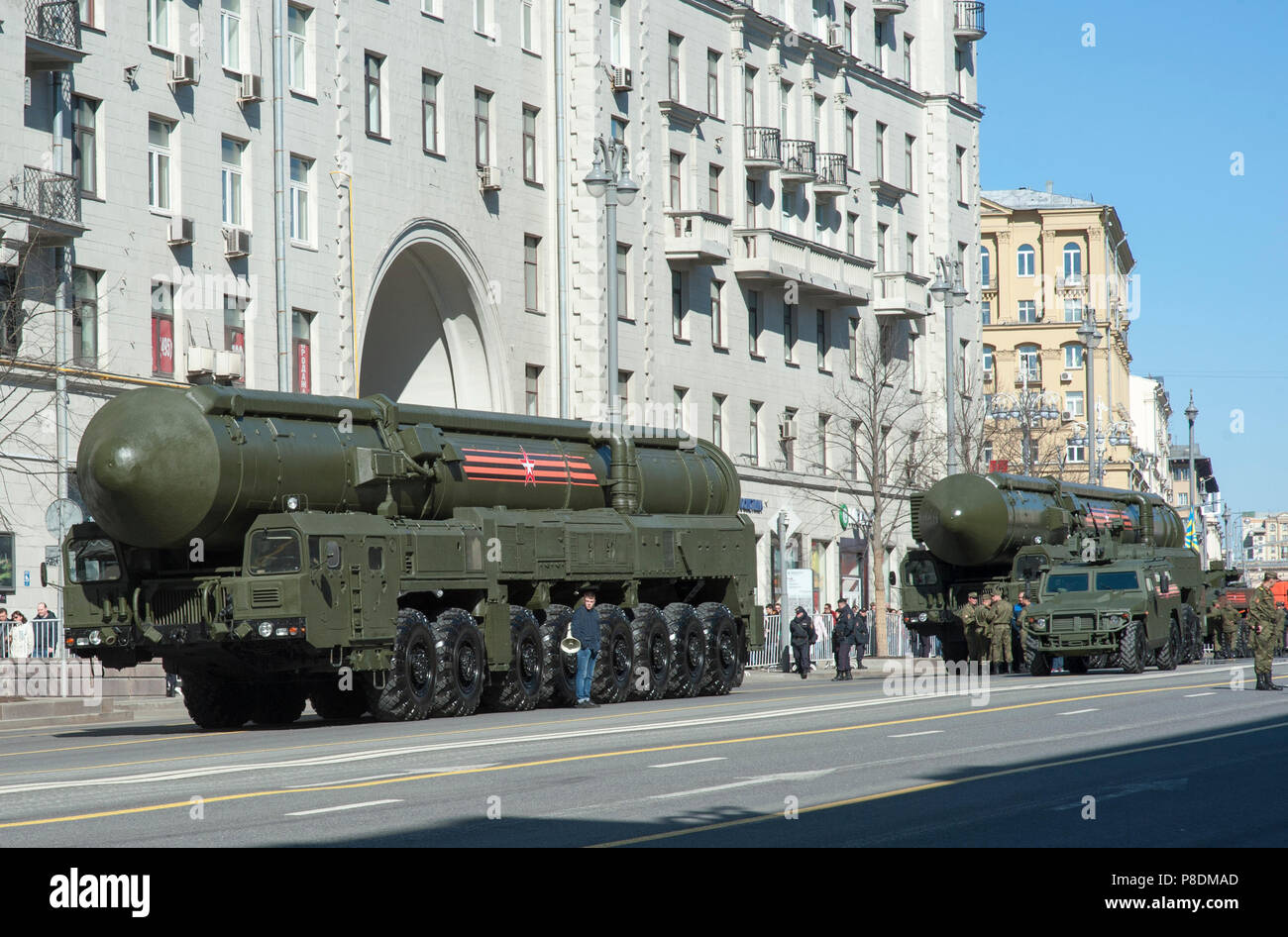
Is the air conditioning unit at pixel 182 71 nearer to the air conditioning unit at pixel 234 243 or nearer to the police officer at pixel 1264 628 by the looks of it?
the air conditioning unit at pixel 234 243

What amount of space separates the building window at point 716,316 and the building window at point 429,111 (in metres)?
13.2

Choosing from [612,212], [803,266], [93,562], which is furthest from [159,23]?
[803,266]

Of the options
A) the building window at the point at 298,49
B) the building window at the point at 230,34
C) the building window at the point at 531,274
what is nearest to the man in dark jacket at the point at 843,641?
the building window at the point at 531,274

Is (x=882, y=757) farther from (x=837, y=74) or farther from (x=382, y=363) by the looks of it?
(x=837, y=74)

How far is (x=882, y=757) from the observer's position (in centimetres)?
1650

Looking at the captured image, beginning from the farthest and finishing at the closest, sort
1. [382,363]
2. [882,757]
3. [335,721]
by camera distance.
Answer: [382,363] → [335,721] → [882,757]

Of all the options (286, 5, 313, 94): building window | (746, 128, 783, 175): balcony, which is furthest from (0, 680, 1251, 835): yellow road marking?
(746, 128, 783, 175): balcony

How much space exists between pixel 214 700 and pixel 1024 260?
9204 centimetres

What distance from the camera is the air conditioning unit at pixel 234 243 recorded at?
39.6m

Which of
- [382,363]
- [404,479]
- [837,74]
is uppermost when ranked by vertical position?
[837,74]

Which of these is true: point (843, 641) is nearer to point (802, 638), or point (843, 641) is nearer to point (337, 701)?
point (802, 638)

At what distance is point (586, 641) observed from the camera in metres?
27.4
